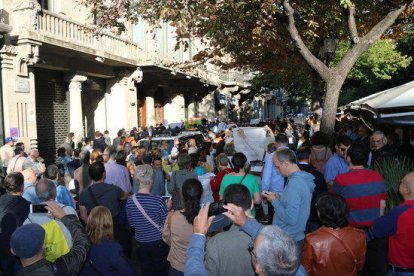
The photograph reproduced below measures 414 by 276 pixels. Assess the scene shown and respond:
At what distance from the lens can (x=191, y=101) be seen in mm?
32188

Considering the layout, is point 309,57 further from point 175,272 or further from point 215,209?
point 215,209

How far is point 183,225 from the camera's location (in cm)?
403

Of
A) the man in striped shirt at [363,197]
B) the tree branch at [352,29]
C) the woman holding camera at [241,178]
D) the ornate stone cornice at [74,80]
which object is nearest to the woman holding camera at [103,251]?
the woman holding camera at [241,178]

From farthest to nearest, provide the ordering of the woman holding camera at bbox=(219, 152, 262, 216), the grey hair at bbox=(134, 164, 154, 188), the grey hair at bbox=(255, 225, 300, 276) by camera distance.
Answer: the woman holding camera at bbox=(219, 152, 262, 216) → the grey hair at bbox=(134, 164, 154, 188) → the grey hair at bbox=(255, 225, 300, 276)

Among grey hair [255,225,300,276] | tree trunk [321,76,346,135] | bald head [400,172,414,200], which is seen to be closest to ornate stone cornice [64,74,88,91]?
tree trunk [321,76,346,135]

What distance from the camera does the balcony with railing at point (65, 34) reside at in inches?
494

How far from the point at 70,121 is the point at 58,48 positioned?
3736mm

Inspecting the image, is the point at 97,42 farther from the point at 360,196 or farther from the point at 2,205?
the point at 360,196

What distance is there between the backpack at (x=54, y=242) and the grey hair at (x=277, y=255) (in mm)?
2009

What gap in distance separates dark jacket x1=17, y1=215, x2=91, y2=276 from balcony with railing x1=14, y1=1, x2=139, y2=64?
8.47m

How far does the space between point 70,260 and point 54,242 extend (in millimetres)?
391

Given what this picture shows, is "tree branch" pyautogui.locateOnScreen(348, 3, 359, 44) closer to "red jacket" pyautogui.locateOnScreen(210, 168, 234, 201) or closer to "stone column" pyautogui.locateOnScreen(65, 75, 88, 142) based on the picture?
"red jacket" pyautogui.locateOnScreen(210, 168, 234, 201)

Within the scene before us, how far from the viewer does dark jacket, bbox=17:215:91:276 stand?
296 cm

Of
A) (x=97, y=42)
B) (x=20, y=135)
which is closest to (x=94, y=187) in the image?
(x=20, y=135)
